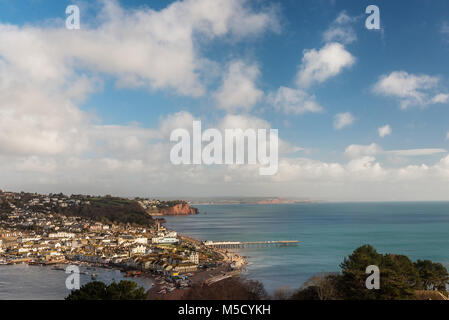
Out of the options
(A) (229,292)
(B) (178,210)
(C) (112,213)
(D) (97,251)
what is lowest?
(B) (178,210)

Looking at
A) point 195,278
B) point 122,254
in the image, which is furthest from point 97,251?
point 195,278

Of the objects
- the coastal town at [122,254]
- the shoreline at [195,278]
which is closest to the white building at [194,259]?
the coastal town at [122,254]

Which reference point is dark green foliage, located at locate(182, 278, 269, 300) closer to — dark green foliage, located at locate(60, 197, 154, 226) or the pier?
the pier

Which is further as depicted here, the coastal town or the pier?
the pier

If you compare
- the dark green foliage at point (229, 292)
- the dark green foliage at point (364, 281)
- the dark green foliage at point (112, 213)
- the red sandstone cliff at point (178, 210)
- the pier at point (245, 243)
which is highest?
the dark green foliage at point (364, 281)

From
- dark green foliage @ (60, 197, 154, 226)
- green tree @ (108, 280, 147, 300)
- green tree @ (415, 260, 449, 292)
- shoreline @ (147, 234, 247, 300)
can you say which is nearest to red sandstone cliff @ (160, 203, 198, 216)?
dark green foliage @ (60, 197, 154, 226)

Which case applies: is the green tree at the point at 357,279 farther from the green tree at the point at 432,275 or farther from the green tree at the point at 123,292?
the green tree at the point at 123,292

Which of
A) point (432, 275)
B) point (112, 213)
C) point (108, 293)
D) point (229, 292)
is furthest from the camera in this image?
point (112, 213)

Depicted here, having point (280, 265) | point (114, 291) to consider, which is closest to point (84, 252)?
point (280, 265)

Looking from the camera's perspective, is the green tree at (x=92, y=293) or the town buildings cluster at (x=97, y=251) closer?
the green tree at (x=92, y=293)

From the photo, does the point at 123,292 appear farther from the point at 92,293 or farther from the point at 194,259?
the point at 194,259
